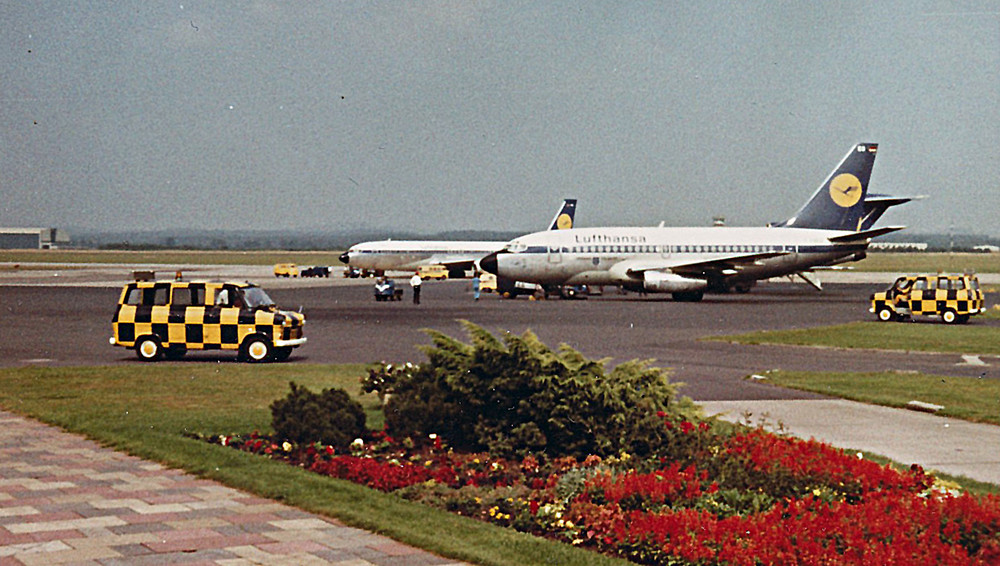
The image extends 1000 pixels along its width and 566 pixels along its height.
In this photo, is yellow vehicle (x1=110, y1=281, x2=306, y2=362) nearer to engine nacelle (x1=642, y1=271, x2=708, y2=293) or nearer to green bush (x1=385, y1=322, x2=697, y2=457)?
green bush (x1=385, y1=322, x2=697, y2=457)

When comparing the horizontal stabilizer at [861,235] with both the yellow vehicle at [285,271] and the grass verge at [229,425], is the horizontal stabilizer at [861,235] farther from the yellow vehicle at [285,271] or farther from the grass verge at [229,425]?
the yellow vehicle at [285,271]

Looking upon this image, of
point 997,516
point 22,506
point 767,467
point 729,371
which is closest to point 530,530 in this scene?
point 767,467

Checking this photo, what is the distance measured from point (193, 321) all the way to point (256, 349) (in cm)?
172

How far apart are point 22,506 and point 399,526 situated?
144 inches

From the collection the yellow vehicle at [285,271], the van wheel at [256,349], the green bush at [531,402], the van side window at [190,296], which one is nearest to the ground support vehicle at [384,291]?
the van side window at [190,296]

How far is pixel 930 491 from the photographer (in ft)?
37.5

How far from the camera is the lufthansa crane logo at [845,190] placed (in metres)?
71.0

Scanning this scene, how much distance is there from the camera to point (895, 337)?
118 ft

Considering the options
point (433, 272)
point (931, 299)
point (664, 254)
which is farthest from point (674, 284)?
point (433, 272)

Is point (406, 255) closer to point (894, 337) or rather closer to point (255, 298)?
point (894, 337)

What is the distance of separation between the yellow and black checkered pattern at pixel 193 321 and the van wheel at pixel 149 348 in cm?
10

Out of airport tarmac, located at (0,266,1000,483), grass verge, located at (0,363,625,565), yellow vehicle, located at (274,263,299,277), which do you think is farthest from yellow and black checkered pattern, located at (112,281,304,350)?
yellow vehicle, located at (274,263,299,277)

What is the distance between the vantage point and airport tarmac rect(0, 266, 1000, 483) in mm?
16281

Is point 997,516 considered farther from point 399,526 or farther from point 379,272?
point 379,272
